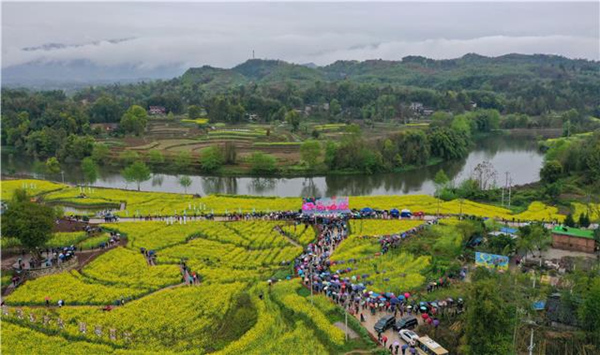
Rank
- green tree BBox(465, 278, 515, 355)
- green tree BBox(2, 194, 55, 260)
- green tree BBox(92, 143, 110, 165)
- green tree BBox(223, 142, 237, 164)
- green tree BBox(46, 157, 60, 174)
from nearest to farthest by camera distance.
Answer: green tree BBox(465, 278, 515, 355)
green tree BBox(2, 194, 55, 260)
green tree BBox(46, 157, 60, 174)
green tree BBox(223, 142, 237, 164)
green tree BBox(92, 143, 110, 165)

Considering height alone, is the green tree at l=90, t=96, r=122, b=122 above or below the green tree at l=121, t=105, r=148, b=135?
above

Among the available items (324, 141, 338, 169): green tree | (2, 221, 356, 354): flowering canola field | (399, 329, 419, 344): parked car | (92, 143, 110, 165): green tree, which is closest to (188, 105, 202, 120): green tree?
(92, 143, 110, 165): green tree

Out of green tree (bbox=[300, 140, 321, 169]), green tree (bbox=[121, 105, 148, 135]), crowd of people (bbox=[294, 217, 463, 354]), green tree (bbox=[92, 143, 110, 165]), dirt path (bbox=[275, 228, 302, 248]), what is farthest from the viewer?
green tree (bbox=[121, 105, 148, 135])

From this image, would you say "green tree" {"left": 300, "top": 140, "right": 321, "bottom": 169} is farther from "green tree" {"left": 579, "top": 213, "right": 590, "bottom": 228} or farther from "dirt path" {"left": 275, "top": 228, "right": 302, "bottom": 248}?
"green tree" {"left": 579, "top": 213, "right": 590, "bottom": 228}

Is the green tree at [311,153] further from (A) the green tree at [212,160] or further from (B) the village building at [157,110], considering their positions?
(B) the village building at [157,110]

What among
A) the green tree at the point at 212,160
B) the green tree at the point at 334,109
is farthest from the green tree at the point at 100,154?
the green tree at the point at 334,109

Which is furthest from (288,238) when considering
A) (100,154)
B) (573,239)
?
(100,154)

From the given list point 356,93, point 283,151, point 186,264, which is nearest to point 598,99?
point 356,93

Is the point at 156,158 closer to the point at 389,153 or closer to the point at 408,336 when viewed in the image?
the point at 389,153
